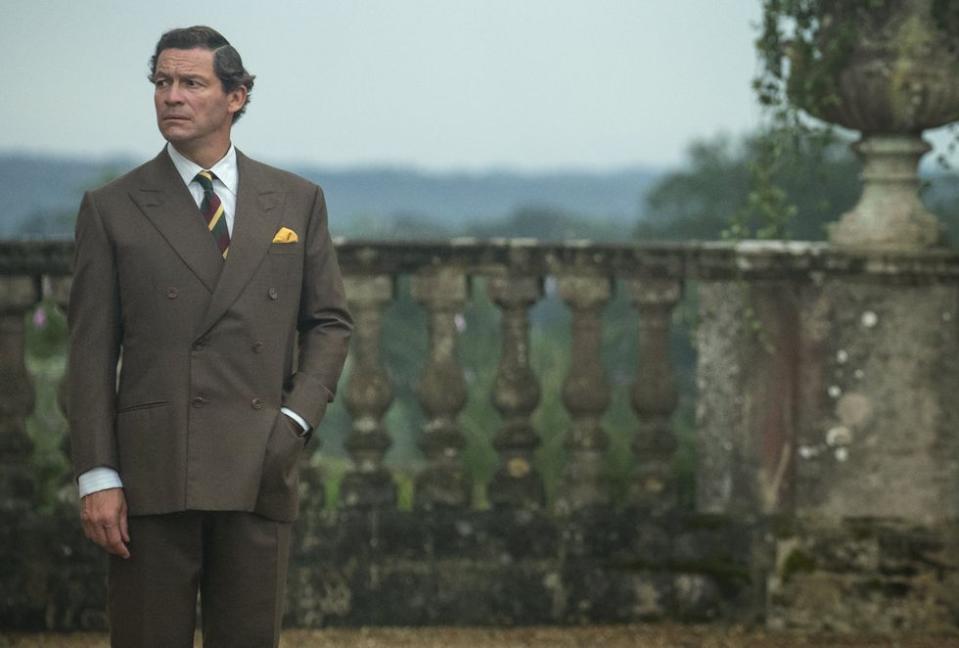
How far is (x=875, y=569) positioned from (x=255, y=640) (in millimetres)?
3009

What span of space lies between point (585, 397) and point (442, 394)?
51 centimetres

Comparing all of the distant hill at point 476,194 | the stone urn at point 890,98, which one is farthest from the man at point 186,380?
the distant hill at point 476,194

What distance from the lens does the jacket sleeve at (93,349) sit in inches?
146

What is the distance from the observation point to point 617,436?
22.0 ft

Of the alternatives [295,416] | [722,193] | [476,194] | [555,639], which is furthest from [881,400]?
[476,194]

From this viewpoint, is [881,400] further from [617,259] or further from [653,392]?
[617,259]

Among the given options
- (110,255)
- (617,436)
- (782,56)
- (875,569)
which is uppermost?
(782,56)

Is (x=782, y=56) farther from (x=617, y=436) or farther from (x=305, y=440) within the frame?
(x=305, y=440)

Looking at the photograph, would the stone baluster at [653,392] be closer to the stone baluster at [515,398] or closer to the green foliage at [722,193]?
the stone baluster at [515,398]

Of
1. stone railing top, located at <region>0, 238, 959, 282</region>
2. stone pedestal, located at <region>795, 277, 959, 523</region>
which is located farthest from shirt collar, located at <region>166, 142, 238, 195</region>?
stone pedestal, located at <region>795, 277, 959, 523</region>

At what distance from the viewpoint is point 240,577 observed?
149 inches

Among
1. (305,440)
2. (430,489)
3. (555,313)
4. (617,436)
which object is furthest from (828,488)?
(555,313)

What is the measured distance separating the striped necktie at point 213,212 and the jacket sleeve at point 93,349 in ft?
0.71

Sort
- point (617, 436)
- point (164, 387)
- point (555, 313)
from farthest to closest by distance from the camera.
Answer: point (555, 313) < point (617, 436) < point (164, 387)
